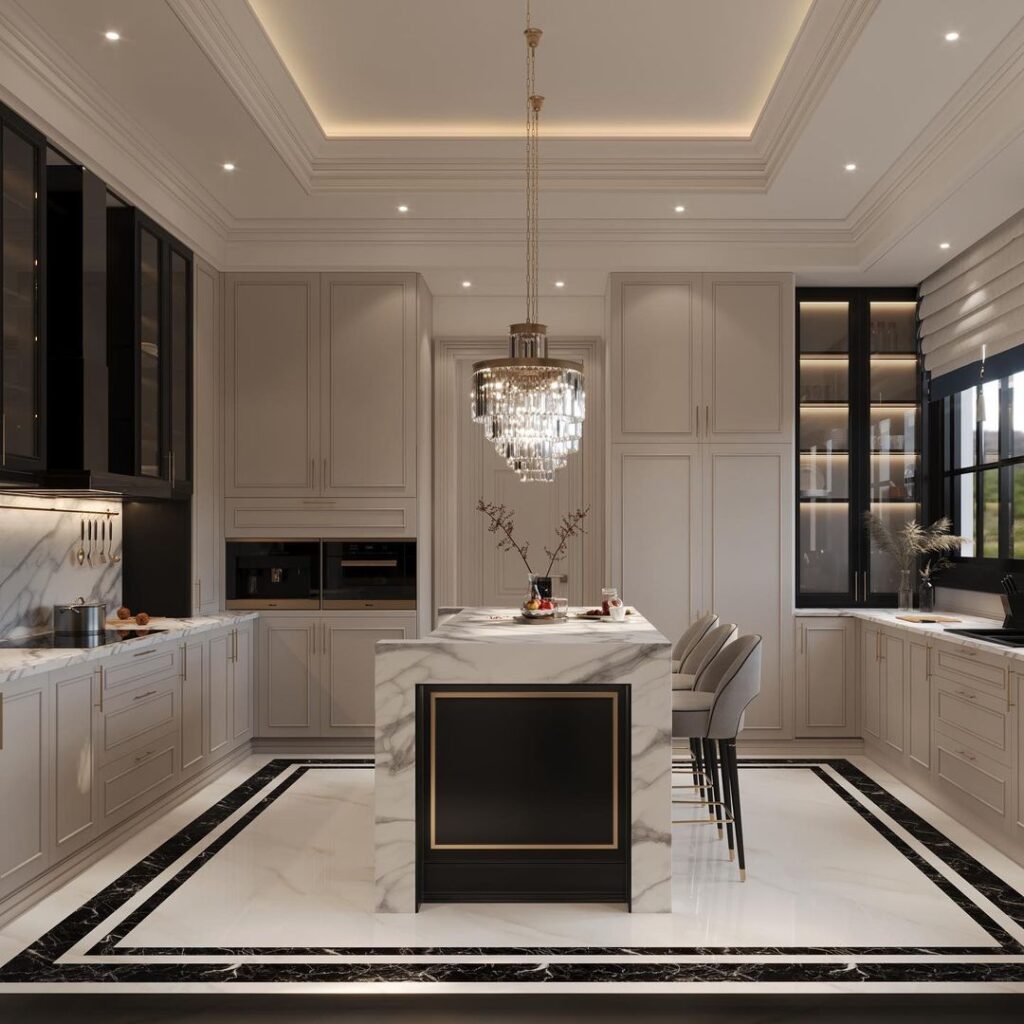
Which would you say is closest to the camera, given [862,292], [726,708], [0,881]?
[0,881]

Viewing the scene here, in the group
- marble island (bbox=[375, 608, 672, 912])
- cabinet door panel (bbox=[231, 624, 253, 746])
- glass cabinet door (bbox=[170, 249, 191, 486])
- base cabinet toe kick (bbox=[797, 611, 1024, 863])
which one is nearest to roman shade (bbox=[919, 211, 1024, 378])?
base cabinet toe kick (bbox=[797, 611, 1024, 863])

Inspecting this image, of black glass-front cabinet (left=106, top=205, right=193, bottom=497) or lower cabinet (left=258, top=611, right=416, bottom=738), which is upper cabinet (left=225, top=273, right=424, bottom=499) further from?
lower cabinet (left=258, top=611, right=416, bottom=738)

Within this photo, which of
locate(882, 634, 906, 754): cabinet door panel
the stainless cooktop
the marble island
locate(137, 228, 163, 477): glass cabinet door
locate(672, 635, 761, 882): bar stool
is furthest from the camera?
locate(882, 634, 906, 754): cabinet door panel

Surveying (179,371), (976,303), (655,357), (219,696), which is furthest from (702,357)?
(219,696)

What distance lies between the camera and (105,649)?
3.78 metres

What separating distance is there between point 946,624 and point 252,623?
3765 millimetres

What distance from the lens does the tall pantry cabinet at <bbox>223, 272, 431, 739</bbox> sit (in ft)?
18.7

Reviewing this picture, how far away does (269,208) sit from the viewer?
5375 mm

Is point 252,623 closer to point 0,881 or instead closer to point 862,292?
point 0,881

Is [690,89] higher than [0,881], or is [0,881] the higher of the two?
[690,89]

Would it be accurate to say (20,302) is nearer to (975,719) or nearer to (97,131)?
(97,131)

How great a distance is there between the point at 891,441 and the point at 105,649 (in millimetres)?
4534

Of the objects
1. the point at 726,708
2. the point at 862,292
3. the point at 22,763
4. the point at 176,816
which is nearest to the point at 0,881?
the point at 22,763

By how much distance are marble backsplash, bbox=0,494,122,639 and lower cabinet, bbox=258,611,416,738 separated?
1.04 meters
